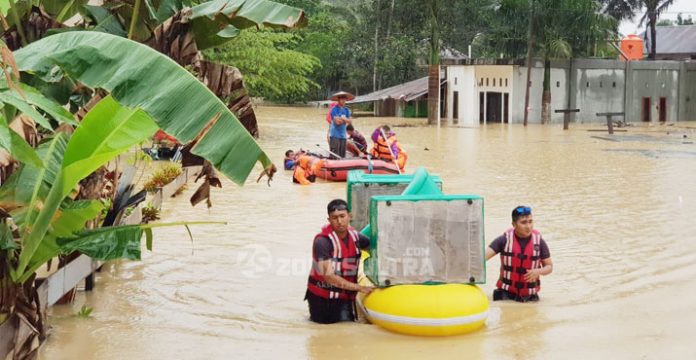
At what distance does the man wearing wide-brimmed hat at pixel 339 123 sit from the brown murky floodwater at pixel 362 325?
1.32m

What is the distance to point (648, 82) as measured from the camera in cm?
5088

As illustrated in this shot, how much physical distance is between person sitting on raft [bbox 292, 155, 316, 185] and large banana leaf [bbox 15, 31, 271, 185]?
13.5 m

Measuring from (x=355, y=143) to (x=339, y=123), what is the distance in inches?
57.8

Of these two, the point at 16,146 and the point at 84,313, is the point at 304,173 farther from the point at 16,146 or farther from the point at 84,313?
the point at 16,146

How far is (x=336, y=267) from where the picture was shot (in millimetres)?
8523

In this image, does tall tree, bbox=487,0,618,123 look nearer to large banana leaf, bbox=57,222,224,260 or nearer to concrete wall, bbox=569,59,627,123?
concrete wall, bbox=569,59,627,123

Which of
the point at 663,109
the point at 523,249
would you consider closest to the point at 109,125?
Result: the point at 523,249

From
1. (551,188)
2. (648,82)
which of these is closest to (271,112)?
(648,82)

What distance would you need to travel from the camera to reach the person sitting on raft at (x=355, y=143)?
22.2m

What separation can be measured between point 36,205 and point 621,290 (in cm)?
624

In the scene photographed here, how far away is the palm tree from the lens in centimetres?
5762

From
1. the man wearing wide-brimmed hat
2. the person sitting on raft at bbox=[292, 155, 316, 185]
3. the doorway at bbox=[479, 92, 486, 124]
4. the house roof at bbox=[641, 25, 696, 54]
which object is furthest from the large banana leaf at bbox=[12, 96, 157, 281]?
the house roof at bbox=[641, 25, 696, 54]

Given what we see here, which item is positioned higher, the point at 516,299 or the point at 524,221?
the point at 524,221

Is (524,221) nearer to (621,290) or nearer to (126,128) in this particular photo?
(621,290)
